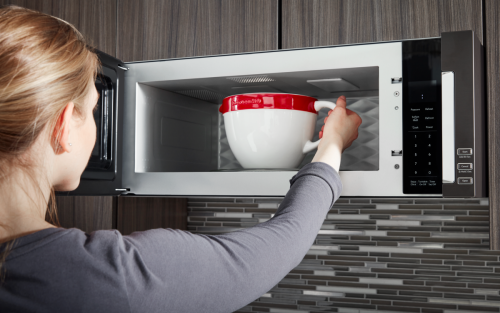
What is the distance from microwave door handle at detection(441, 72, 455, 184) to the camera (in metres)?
0.67

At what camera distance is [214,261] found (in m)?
0.53

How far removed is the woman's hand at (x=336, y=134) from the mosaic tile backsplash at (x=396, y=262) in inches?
17.6

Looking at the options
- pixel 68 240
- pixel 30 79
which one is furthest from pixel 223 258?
pixel 30 79

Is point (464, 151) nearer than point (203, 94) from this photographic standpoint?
Yes

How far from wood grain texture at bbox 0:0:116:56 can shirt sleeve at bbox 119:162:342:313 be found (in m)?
0.57

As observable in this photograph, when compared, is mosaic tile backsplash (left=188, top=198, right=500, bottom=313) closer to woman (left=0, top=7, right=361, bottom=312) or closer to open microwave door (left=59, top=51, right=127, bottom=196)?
open microwave door (left=59, top=51, right=127, bottom=196)

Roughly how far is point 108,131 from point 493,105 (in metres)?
0.66

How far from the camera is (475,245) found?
3.62 feet

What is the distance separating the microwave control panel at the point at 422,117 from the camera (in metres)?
0.69

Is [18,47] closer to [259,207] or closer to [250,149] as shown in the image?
[250,149]

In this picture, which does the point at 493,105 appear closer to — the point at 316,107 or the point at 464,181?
the point at 464,181

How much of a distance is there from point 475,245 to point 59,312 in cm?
97

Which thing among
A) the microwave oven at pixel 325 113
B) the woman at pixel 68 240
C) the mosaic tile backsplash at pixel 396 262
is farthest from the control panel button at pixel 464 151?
the mosaic tile backsplash at pixel 396 262

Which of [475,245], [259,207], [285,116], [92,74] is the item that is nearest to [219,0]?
[285,116]
